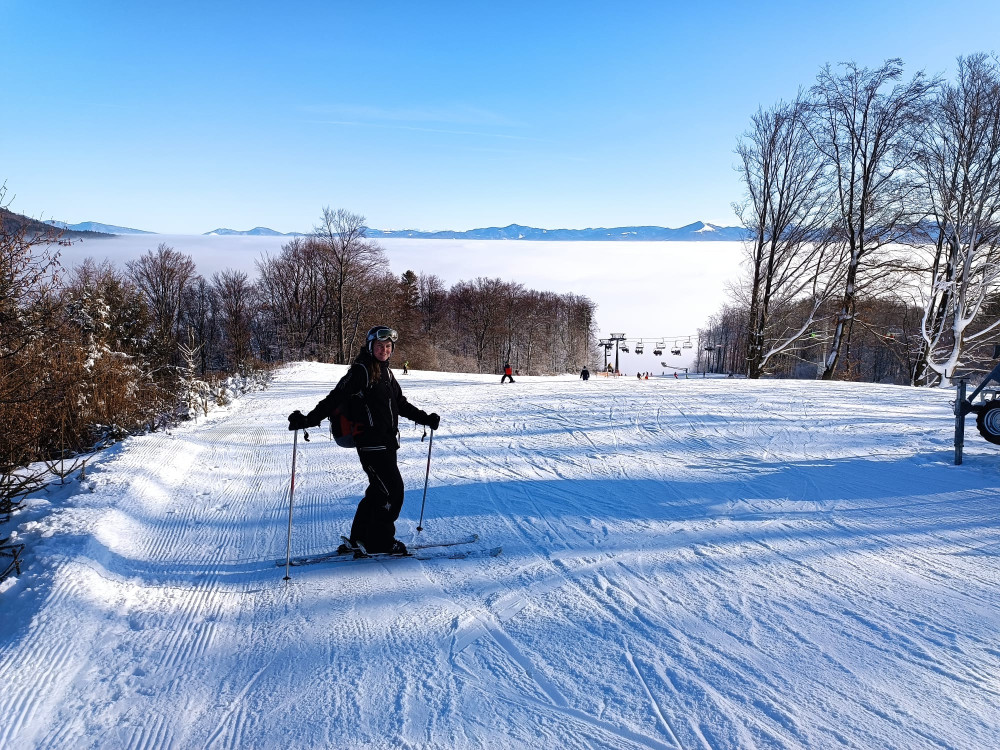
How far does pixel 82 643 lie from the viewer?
3.64m

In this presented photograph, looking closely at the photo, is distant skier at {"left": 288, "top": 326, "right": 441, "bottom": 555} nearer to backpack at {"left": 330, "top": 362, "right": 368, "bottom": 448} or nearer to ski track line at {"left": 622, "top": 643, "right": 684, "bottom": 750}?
backpack at {"left": 330, "top": 362, "right": 368, "bottom": 448}

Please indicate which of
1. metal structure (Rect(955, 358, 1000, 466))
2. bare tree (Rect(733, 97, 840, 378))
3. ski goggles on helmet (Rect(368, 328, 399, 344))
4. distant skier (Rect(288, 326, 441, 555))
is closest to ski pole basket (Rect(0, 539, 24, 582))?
distant skier (Rect(288, 326, 441, 555))

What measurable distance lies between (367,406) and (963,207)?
86.2 ft

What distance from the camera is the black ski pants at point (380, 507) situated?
16.2ft

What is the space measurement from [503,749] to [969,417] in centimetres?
1177

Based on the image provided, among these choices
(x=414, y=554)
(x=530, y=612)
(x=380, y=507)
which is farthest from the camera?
(x=414, y=554)

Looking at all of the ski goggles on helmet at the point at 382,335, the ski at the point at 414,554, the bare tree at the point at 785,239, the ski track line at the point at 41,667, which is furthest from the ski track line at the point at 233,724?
the bare tree at the point at 785,239

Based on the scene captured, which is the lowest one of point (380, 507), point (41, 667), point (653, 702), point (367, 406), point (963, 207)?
point (41, 667)

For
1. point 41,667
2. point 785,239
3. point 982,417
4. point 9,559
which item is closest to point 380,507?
point 41,667

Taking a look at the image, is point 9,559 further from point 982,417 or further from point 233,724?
point 982,417

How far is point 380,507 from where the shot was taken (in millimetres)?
4980

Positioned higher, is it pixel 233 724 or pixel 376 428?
pixel 376 428

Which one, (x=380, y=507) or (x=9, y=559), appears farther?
(x=380, y=507)

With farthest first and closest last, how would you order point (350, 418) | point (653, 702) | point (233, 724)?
point (350, 418), point (653, 702), point (233, 724)
